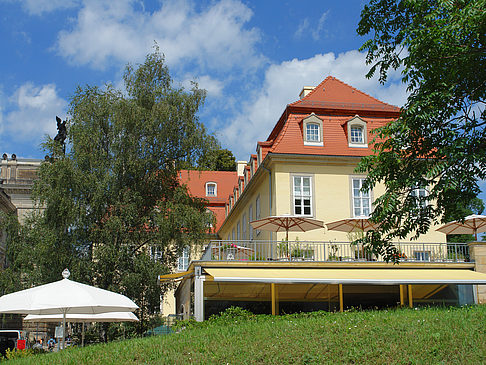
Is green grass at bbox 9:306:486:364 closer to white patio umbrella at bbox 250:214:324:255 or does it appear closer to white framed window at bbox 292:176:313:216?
white patio umbrella at bbox 250:214:324:255

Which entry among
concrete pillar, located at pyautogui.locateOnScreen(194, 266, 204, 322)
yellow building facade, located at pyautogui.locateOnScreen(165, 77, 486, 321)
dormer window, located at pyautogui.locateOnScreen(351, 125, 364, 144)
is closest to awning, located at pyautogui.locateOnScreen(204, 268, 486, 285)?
yellow building facade, located at pyautogui.locateOnScreen(165, 77, 486, 321)

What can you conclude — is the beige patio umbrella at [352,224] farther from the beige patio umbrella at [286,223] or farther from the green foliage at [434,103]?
the green foliage at [434,103]

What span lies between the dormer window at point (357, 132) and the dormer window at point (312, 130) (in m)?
1.56

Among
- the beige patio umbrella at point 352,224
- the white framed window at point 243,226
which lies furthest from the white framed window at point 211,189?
the beige patio umbrella at point 352,224

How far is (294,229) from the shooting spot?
958 inches

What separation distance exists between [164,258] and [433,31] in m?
17.2

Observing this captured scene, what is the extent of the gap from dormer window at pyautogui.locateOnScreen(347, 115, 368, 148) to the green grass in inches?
605

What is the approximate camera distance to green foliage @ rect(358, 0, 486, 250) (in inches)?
505

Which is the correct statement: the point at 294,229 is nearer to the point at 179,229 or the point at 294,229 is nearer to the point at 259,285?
the point at 259,285

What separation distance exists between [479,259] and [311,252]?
690cm

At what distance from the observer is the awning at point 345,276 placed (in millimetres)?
19969

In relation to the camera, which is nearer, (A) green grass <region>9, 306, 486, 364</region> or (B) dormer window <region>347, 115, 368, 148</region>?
(A) green grass <region>9, 306, 486, 364</region>

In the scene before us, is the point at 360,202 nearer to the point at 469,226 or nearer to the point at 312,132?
the point at 312,132

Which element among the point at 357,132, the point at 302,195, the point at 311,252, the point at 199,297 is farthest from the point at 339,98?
the point at 199,297
